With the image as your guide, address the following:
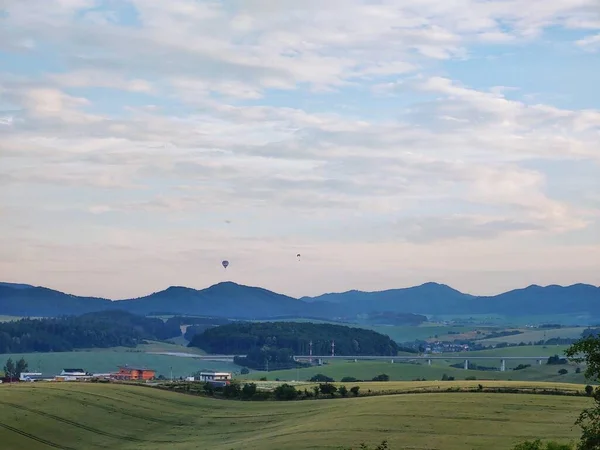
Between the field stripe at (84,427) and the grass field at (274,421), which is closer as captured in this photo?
the grass field at (274,421)

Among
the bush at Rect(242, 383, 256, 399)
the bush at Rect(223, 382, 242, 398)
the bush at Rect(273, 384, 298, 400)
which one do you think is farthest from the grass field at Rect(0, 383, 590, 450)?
the bush at Rect(242, 383, 256, 399)

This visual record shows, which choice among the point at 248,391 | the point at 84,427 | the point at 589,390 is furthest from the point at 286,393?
the point at 589,390

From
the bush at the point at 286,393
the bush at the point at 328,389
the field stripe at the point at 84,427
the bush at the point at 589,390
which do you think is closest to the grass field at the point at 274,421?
the field stripe at the point at 84,427

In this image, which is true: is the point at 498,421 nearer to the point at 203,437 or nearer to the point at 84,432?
the point at 203,437

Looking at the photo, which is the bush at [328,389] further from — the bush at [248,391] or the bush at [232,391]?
the bush at [232,391]

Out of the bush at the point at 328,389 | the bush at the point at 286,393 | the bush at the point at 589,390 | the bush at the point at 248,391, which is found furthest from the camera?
the bush at the point at 248,391

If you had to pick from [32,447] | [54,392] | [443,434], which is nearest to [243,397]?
[54,392]

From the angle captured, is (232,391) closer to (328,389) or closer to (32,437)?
(328,389)

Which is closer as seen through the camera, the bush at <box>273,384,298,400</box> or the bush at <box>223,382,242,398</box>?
the bush at <box>273,384,298,400</box>

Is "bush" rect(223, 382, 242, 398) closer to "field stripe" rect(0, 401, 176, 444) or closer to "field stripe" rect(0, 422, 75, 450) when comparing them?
"field stripe" rect(0, 401, 176, 444)
